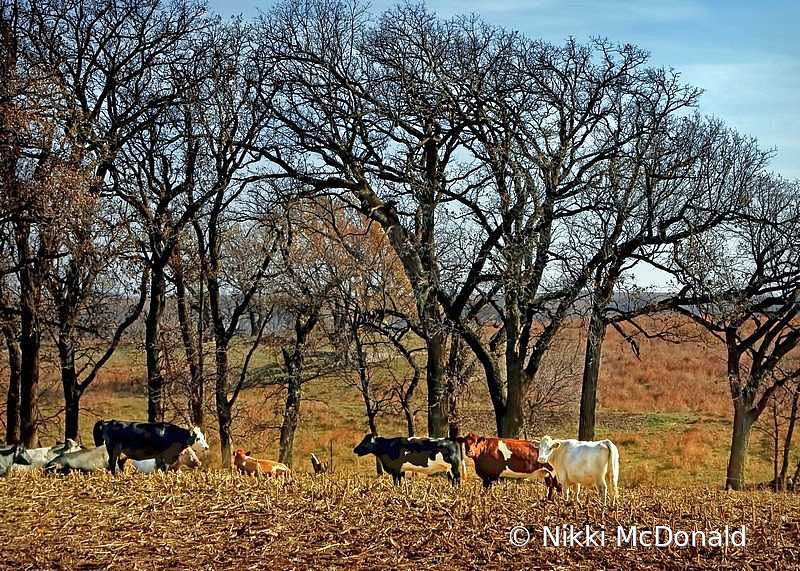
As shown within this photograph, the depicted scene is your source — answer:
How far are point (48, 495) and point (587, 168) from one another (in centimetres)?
1231

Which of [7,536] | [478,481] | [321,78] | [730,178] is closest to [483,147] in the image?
[321,78]

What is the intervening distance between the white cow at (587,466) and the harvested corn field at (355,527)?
30cm

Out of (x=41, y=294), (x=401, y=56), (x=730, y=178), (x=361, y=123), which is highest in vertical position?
(x=401, y=56)

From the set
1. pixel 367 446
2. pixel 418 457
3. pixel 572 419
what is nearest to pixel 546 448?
pixel 418 457

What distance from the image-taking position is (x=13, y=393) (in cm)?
2027

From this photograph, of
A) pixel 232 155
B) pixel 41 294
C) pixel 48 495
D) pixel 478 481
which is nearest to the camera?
pixel 48 495

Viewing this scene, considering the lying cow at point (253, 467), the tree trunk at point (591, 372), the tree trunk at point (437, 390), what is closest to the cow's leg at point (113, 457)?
the lying cow at point (253, 467)

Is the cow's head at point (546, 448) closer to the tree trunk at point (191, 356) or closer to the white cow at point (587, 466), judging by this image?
the white cow at point (587, 466)

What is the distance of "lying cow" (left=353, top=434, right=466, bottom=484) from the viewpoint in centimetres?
1106

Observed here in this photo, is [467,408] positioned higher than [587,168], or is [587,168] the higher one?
[587,168]

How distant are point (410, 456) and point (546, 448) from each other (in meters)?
1.96

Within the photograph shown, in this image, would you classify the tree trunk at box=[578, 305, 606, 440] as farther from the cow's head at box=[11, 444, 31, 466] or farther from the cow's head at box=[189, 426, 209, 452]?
the cow's head at box=[11, 444, 31, 466]

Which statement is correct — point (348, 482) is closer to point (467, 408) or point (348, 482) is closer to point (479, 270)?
point (479, 270)

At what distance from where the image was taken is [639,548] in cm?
745
